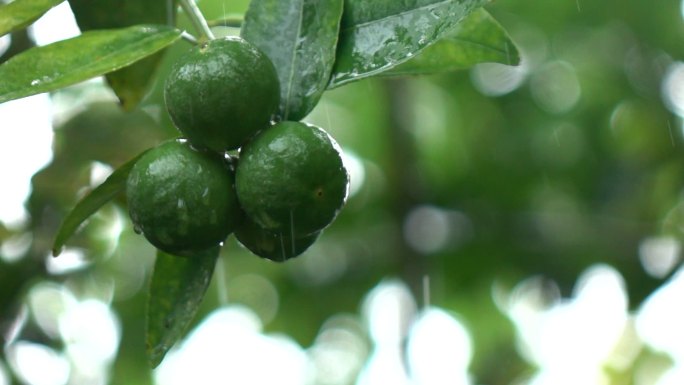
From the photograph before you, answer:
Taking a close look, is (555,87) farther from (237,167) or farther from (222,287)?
(237,167)

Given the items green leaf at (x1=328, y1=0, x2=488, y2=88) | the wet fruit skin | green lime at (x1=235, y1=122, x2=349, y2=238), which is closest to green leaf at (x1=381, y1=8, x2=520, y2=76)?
green leaf at (x1=328, y1=0, x2=488, y2=88)

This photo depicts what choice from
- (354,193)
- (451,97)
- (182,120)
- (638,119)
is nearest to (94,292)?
(354,193)

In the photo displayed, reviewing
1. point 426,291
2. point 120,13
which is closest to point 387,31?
point 120,13

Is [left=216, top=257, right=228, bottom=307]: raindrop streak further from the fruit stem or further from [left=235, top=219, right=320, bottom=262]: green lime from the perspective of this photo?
[left=235, top=219, right=320, bottom=262]: green lime

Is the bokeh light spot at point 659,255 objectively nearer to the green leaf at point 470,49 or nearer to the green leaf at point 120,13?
the green leaf at point 470,49

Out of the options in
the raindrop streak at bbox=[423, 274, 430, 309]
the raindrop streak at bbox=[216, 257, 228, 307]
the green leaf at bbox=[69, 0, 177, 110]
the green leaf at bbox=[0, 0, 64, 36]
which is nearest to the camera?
the green leaf at bbox=[0, 0, 64, 36]
